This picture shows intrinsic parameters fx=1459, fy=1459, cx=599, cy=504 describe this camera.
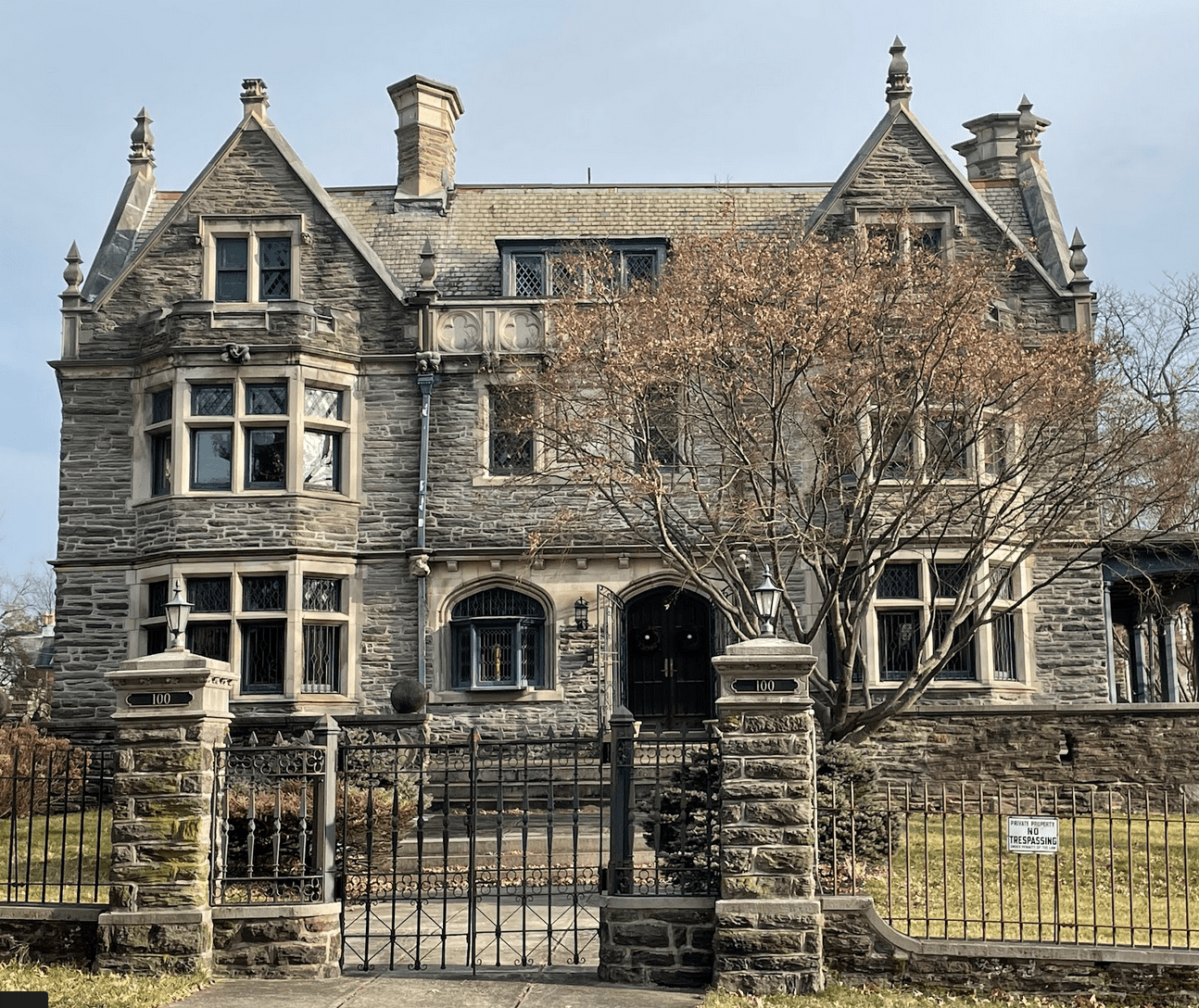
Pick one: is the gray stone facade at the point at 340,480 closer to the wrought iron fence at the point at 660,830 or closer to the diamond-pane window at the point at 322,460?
the diamond-pane window at the point at 322,460

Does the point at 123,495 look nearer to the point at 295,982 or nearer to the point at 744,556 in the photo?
the point at 744,556

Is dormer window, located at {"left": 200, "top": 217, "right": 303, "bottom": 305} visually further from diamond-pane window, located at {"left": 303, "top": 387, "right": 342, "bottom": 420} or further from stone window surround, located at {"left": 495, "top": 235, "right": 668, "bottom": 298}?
stone window surround, located at {"left": 495, "top": 235, "right": 668, "bottom": 298}

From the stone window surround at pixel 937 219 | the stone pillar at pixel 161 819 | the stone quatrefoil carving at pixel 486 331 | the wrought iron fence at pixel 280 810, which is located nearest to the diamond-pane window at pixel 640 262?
the stone quatrefoil carving at pixel 486 331

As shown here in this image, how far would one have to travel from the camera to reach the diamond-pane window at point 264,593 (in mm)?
23406

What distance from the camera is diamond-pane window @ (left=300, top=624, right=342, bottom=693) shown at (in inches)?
922

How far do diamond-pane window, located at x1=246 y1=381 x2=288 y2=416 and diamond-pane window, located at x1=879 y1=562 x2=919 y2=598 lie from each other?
1014 centimetres

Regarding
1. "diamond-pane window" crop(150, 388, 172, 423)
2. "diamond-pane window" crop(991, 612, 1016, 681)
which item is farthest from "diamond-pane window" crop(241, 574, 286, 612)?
"diamond-pane window" crop(991, 612, 1016, 681)

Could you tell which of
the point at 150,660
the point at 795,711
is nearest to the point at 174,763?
the point at 150,660

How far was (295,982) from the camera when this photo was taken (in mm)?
11133

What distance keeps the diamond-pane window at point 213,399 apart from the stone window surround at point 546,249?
4991 mm

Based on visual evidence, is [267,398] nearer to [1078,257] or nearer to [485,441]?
[485,441]

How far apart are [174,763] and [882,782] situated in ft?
34.5

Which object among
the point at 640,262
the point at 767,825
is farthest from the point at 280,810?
the point at 640,262

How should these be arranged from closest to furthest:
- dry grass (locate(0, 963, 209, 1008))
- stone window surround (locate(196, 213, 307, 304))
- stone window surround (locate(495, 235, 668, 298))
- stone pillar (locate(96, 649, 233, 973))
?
dry grass (locate(0, 963, 209, 1008)), stone pillar (locate(96, 649, 233, 973)), stone window surround (locate(196, 213, 307, 304)), stone window surround (locate(495, 235, 668, 298))
